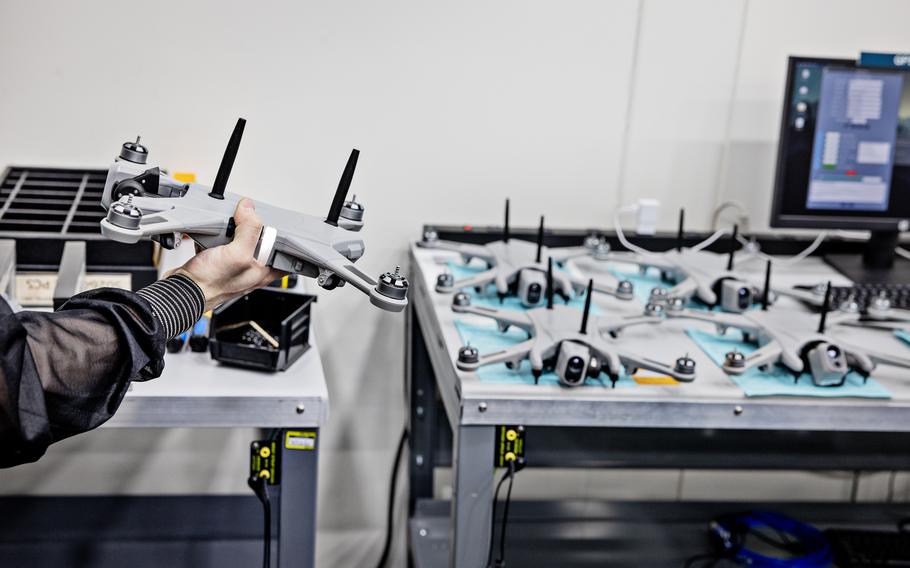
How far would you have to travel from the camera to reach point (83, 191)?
201 cm

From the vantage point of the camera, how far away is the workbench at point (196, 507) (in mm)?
1521

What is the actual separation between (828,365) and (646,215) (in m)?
0.84

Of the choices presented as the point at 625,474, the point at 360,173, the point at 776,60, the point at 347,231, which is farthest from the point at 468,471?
the point at 776,60

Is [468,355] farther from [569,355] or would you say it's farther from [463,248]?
[463,248]

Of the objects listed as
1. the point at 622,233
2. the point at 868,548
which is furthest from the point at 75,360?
the point at 868,548

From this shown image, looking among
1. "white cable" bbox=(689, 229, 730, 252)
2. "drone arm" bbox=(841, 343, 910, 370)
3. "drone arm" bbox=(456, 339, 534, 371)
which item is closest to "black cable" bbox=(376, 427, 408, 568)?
"white cable" bbox=(689, 229, 730, 252)

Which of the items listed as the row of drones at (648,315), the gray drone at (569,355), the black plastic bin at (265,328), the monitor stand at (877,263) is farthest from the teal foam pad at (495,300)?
the monitor stand at (877,263)

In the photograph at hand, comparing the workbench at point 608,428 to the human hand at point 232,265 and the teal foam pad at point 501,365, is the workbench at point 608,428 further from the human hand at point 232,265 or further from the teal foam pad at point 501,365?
the human hand at point 232,265

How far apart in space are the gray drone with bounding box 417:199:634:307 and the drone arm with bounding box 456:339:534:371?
0.30 m

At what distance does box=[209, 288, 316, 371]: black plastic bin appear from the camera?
1.61 meters

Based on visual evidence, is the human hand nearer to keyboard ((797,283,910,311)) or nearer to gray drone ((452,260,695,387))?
gray drone ((452,260,695,387))

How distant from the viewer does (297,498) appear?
155 centimetres

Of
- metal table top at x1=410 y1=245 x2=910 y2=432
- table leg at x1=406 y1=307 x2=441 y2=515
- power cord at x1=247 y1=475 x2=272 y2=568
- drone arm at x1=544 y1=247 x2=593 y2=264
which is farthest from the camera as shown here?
table leg at x1=406 y1=307 x2=441 y2=515

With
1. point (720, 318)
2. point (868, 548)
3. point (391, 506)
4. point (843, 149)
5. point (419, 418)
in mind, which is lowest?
point (391, 506)
